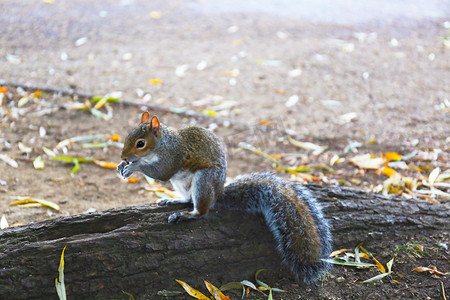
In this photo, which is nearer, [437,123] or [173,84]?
[437,123]

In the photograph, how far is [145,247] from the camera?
87.3 inches

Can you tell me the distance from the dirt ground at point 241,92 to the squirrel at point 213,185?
10.4 inches

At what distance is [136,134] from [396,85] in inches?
186

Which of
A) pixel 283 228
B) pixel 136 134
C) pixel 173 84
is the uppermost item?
pixel 136 134

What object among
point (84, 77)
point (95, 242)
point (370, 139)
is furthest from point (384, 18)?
point (95, 242)

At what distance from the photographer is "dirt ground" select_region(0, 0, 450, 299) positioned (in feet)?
11.6

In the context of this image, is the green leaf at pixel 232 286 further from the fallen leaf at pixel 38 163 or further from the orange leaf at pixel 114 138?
the orange leaf at pixel 114 138

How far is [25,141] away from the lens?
14.5ft

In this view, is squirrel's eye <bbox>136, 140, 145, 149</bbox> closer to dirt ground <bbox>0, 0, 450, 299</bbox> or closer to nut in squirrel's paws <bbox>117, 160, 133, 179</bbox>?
nut in squirrel's paws <bbox>117, 160, 133, 179</bbox>

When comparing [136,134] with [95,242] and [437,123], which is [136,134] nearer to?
[95,242]

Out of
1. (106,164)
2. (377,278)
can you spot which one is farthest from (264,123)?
(377,278)

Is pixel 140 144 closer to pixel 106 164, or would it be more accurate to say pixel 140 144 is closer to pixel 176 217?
pixel 176 217

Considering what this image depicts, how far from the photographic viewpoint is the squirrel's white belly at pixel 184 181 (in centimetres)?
262

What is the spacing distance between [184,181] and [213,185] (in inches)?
8.6
